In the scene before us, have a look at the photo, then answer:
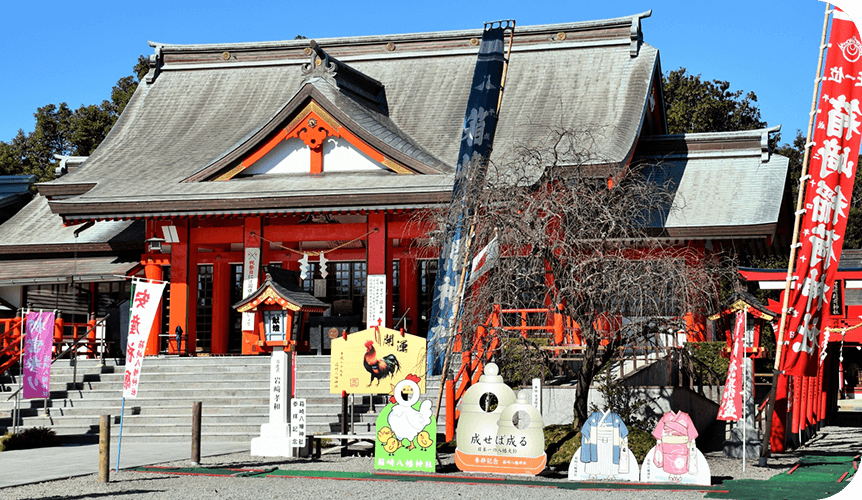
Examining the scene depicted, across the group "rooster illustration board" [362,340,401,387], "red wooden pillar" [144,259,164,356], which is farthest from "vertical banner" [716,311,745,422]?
"red wooden pillar" [144,259,164,356]

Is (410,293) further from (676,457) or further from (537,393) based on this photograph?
(676,457)

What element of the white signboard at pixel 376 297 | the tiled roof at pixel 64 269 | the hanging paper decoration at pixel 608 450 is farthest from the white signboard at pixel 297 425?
the tiled roof at pixel 64 269

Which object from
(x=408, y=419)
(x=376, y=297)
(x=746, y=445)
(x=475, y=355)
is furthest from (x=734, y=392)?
(x=376, y=297)

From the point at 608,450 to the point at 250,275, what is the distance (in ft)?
37.4

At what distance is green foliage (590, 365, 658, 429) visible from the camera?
1358 centimetres

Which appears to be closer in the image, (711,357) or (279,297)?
(711,357)

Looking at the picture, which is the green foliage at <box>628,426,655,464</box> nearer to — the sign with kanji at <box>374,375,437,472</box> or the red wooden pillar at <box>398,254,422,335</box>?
the sign with kanji at <box>374,375,437,472</box>

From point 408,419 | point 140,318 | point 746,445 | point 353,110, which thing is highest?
point 353,110

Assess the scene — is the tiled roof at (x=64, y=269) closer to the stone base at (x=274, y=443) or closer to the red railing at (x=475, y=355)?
the stone base at (x=274, y=443)

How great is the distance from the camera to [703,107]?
3484cm

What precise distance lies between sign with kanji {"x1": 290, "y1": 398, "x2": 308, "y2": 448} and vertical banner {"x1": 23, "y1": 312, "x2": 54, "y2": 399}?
17.0ft

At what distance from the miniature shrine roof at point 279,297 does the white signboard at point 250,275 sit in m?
1.44

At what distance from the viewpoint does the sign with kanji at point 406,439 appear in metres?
11.1

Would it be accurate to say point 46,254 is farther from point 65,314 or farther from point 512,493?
point 512,493
